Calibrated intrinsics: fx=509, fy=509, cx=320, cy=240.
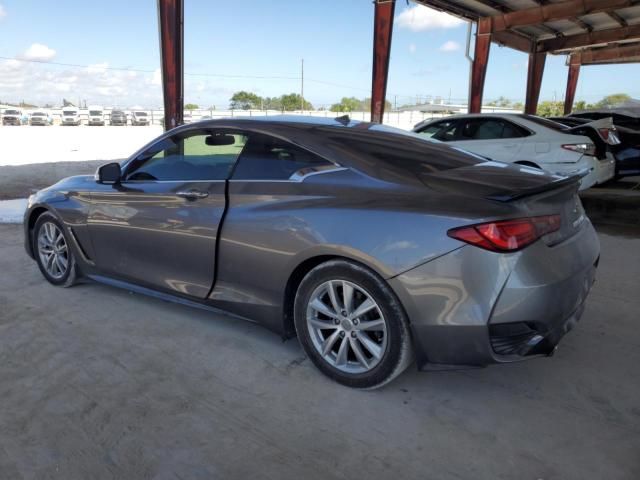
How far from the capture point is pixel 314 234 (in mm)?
2805

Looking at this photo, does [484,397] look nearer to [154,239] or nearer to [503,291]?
[503,291]

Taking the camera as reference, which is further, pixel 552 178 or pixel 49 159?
pixel 49 159

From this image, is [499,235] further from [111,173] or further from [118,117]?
[118,117]

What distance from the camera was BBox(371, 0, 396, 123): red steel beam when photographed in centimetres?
1367

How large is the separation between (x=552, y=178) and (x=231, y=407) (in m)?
2.17

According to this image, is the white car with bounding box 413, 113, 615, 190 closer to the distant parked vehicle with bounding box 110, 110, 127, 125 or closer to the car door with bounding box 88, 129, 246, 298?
the car door with bounding box 88, 129, 246, 298

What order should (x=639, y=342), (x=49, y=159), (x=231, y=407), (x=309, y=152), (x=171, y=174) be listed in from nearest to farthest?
(x=231, y=407), (x=309, y=152), (x=639, y=342), (x=171, y=174), (x=49, y=159)

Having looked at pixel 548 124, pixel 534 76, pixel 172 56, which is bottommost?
pixel 548 124

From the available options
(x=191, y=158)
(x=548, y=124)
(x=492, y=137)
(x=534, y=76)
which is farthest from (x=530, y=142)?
(x=534, y=76)

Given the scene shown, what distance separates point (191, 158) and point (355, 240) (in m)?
1.69

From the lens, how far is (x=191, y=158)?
3752mm

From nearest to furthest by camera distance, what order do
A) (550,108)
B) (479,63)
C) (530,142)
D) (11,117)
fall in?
(530,142) < (479,63) < (11,117) < (550,108)

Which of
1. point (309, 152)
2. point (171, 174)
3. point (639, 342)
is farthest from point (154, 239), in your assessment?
point (639, 342)

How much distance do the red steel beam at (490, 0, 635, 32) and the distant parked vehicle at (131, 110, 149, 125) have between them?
118 feet
